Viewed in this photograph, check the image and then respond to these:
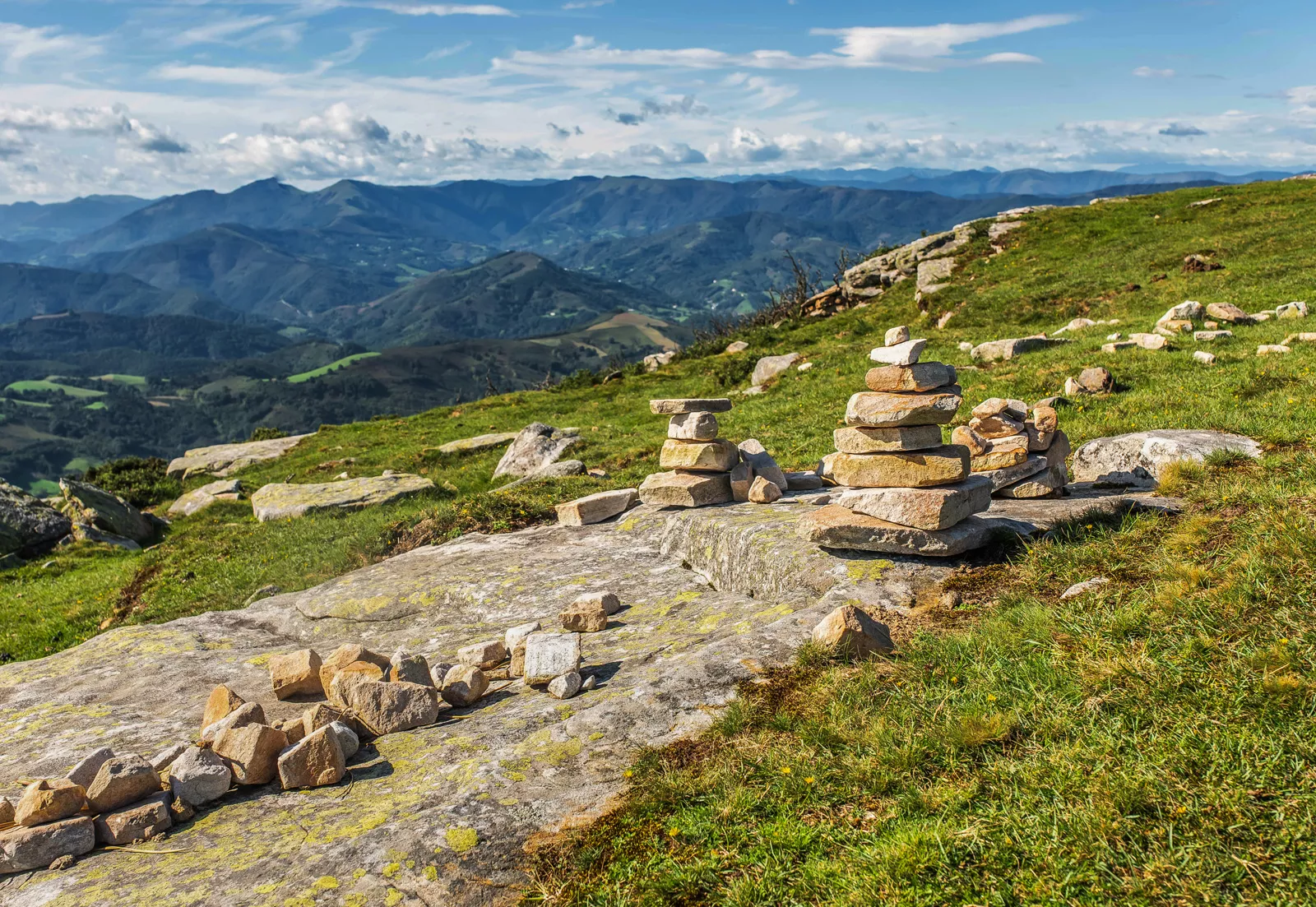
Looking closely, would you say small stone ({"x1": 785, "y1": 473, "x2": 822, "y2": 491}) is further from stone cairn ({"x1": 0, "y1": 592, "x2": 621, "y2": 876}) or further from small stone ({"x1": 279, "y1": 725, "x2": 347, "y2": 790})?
small stone ({"x1": 279, "y1": 725, "x2": 347, "y2": 790})

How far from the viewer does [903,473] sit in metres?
11.2

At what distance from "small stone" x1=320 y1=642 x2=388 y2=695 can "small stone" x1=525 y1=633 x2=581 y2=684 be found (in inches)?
72.8

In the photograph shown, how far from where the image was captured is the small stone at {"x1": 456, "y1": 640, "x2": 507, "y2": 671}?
996cm

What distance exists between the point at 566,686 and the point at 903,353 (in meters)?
6.68

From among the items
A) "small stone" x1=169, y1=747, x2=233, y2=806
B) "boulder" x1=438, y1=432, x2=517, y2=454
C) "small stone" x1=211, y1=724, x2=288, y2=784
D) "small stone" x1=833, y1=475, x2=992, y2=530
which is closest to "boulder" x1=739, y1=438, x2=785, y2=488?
"small stone" x1=833, y1=475, x2=992, y2=530

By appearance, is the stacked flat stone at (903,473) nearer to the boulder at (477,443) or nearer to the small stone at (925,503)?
the small stone at (925,503)

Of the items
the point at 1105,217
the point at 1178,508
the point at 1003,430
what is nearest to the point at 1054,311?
the point at 1105,217

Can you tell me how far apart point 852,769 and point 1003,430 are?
31.1 ft

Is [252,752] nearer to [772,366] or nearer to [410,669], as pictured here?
[410,669]

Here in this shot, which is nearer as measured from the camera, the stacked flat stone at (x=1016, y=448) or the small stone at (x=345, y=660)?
the small stone at (x=345, y=660)

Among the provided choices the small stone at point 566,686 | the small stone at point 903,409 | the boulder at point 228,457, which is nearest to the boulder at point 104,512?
the boulder at point 228,457

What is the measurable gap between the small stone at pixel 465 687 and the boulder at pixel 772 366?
32154 millimetres

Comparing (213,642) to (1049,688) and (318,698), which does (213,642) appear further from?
(1049,688)

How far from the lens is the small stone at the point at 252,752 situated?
7277mm
